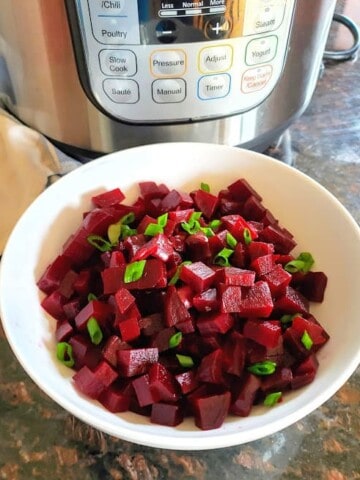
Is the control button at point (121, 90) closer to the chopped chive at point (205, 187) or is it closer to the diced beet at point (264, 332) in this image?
the chopped chive at point (205, 187)

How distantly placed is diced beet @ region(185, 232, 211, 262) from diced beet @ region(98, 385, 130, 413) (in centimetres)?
17

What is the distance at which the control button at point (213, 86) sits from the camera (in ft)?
2.32

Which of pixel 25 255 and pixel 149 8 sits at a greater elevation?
pixel 149 8

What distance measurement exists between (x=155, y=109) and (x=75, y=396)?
37cm

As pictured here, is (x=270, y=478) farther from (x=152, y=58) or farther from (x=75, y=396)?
(x=152, y=58)

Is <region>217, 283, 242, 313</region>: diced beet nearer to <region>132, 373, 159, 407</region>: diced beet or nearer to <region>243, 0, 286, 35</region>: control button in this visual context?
<region>132, 373, 159, 407</region>: diced beet

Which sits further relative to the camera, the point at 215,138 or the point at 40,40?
the point at 215,138

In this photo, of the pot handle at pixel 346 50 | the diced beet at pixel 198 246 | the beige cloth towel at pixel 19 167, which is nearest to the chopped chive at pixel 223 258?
the diced beet at pixel 198 246

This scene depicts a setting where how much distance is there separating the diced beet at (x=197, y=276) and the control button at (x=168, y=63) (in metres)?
0.24

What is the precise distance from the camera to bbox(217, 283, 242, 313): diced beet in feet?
1.91

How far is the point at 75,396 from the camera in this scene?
55cm

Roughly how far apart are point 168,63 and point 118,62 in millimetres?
59

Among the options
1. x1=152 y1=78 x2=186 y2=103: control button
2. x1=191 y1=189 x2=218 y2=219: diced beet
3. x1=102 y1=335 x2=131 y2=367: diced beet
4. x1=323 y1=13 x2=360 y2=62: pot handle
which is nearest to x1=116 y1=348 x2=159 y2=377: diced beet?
x1=102 y1=335 x2=131 y2=367: diced beet

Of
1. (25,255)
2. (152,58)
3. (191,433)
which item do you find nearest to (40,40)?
(152,58)
